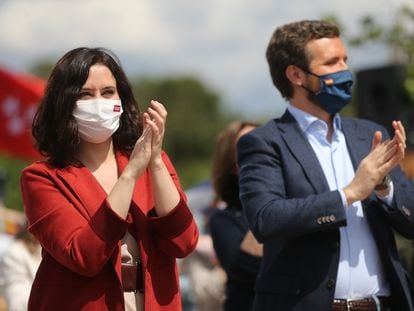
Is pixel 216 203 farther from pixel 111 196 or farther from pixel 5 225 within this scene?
pixel 5 225

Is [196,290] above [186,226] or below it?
below

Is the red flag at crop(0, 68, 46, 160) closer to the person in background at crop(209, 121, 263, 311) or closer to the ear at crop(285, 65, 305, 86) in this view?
the person in background at crop(209, 121, 263, 311)

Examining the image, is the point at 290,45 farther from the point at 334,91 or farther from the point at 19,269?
the point at 19,269

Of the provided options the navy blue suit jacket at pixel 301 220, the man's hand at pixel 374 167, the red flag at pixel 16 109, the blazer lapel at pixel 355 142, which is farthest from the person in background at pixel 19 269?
the red flag at pixel 16 109

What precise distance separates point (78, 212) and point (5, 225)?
7.72m

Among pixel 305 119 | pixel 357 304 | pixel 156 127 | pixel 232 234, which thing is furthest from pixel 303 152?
pixel 232 234

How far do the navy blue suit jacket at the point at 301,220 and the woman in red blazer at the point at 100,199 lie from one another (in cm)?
40

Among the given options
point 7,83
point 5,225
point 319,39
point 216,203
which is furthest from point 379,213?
point 7,83

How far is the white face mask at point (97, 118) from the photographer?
12.6 feet

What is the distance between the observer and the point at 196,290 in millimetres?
7488

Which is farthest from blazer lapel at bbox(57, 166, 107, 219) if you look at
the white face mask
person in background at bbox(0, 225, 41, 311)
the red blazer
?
person in background at bbox(0, 225, 41, 311)

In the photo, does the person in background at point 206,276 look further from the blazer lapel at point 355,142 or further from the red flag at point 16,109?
the red flag at point 16,109

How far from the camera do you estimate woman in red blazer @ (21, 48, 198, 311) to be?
12.1 feet

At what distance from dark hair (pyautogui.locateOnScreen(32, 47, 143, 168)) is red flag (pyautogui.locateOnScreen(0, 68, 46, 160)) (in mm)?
10467
